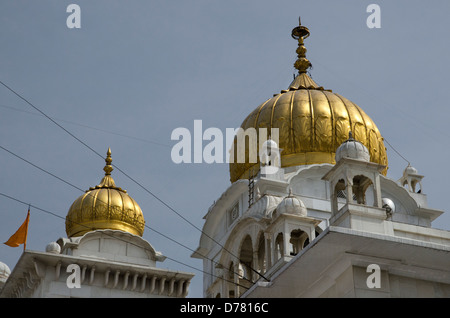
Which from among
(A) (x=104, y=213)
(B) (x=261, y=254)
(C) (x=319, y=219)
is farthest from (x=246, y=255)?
(A) (x=104, y=213)

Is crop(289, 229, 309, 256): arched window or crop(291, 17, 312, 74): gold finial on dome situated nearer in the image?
crop(289, 229, 309, 256): arched window

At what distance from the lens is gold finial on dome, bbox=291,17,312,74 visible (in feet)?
95.5

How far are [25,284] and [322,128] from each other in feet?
30.9

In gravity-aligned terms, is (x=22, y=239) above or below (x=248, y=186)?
below

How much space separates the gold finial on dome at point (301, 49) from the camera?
95.5 ft

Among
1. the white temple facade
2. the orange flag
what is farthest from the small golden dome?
the orange flag

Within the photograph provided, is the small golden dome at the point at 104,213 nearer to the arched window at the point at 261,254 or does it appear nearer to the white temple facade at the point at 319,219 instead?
the white temple facade at the point at 319,219

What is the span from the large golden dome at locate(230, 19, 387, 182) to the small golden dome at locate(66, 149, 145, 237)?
3.42 metres

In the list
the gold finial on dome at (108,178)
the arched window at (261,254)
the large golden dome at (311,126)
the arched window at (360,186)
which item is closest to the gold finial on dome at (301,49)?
the large golden dome at (311,126)

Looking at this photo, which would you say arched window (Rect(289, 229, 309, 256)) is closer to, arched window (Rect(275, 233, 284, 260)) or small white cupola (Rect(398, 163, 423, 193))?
arched window (Rect(275, 233, 284, 260))

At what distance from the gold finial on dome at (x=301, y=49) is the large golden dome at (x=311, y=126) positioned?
→ 113 inches
